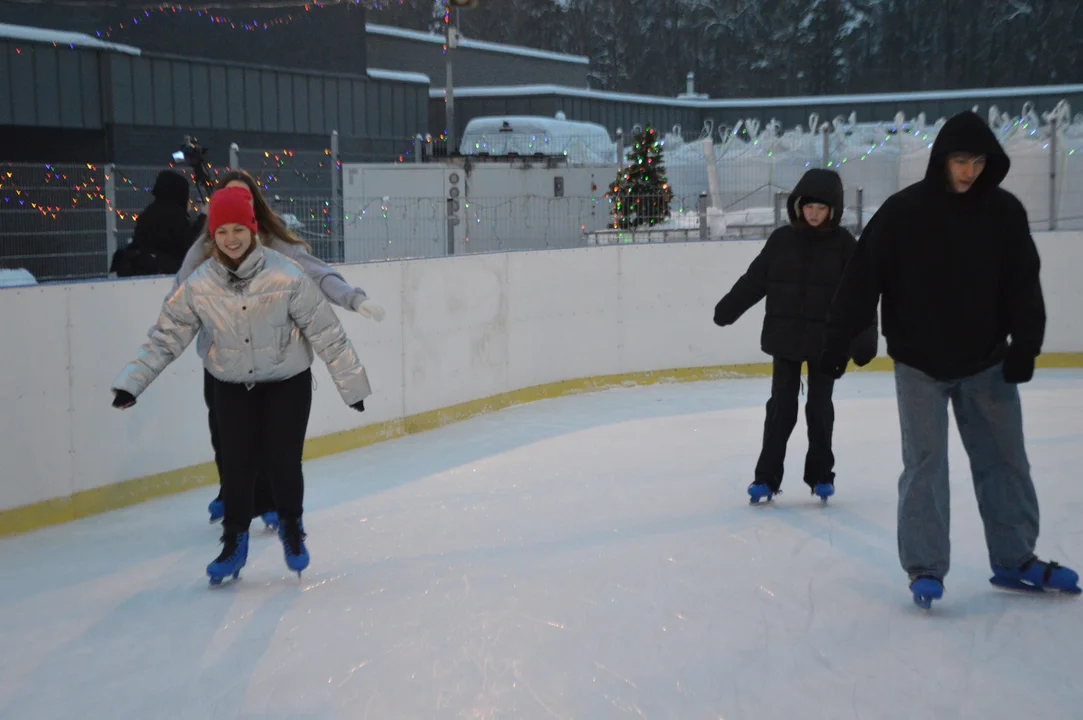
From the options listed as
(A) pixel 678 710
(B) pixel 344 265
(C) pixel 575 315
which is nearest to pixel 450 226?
(C) pixel 575 315

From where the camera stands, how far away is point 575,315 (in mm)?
8289

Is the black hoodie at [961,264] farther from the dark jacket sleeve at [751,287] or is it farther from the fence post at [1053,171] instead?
the fence post at [1053,171]

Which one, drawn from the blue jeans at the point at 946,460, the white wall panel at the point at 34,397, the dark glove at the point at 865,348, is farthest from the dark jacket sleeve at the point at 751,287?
the white wall panel at the point at 34,397

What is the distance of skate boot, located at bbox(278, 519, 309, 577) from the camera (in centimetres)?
390

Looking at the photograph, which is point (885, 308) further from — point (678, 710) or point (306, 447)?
point (306, 447)

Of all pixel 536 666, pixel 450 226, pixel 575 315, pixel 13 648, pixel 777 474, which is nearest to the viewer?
pixel 536 666

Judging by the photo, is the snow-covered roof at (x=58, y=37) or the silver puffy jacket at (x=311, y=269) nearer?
the silver puffy jacket at (x=311, y=269)

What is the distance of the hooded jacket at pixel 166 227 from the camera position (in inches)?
202

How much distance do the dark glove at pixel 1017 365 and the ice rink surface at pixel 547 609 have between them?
67 centimetres

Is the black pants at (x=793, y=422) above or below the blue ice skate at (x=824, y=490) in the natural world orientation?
above

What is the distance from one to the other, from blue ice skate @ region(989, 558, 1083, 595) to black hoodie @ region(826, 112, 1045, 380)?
63cm

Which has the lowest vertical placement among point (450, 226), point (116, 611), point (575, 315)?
point (116, 611)

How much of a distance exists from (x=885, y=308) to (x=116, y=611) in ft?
7.94

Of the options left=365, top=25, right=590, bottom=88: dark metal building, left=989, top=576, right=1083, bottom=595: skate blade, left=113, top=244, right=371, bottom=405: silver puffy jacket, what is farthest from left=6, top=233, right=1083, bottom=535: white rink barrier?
left=365, top=25, right=590, bottom=88: dark metal building
